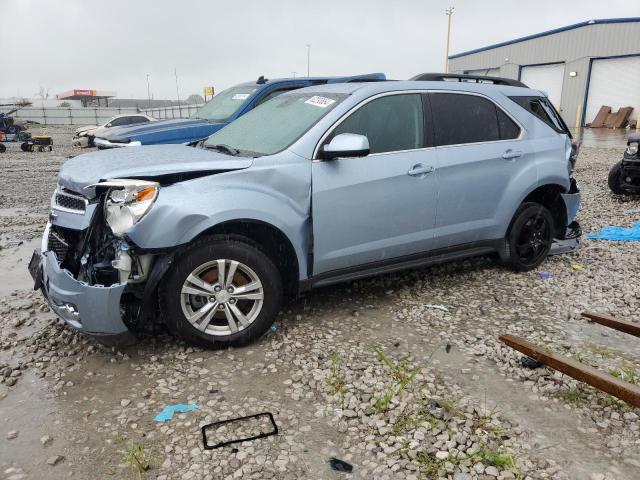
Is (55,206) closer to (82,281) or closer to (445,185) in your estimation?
(82,281)

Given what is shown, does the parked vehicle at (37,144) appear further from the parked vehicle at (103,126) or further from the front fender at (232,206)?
the front fender at (232,206)

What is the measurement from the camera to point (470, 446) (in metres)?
2.57

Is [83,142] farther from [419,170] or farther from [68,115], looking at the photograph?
[68,115]

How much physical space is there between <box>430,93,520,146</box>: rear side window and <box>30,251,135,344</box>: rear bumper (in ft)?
9.25

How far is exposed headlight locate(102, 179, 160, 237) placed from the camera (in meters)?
3.16

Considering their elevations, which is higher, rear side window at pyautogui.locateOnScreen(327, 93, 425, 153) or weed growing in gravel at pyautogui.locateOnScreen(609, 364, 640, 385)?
rear side window at pyautogui.locateOnScreen(327, 93, 425, 153)

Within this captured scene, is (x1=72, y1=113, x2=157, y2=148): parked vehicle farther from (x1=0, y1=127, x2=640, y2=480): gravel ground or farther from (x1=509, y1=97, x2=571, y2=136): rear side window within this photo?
(x1=509, y1=97, x2=571, y2=136): rear side window

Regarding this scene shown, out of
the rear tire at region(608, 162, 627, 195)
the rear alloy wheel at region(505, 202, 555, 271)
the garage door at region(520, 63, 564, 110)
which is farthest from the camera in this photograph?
the garage door at region(520, 63, 564, 110)

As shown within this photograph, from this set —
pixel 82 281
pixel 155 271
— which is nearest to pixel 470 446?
pixel 155 271

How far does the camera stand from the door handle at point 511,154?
464 cm

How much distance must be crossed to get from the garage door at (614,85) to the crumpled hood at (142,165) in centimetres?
3265

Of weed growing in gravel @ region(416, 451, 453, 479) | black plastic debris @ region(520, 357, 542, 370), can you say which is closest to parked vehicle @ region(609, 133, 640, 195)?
black plastic debris @ region(520, 357, 542, 370)

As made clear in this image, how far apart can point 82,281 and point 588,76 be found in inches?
1383

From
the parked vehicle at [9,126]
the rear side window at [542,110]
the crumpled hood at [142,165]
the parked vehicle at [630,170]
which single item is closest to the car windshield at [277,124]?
the crumpled hood at [142,165]
